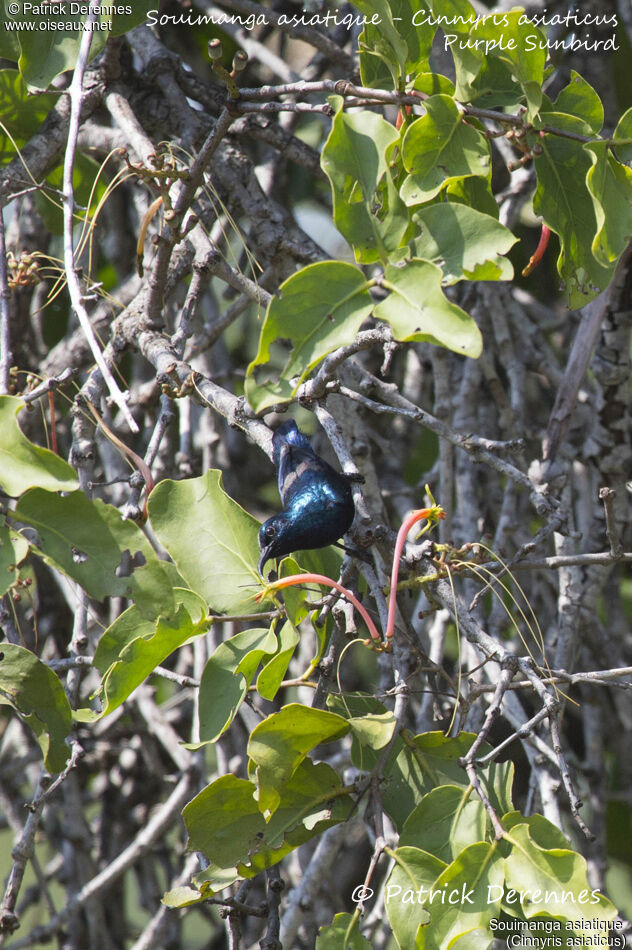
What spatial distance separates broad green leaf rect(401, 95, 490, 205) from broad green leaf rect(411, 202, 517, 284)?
13 cm

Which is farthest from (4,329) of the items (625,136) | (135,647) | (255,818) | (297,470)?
(625,136)

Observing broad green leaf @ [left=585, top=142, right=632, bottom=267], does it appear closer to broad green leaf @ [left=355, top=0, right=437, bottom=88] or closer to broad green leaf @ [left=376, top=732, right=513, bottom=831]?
broad green leaf @ [left=355, top=0, right=437, bottom=88]

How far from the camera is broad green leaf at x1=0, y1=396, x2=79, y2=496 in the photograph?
1023 millimetres

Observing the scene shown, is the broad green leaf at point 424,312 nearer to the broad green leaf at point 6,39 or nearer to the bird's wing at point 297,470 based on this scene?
the bird's wing at point 297,470

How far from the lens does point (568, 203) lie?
1.34 m

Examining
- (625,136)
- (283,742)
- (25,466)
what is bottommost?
(283,742)

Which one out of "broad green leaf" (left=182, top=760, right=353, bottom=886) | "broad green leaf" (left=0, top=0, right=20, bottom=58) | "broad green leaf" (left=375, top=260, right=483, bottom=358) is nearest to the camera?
"broad green leaf" (left=375, top=260, right=483, bottom=358)

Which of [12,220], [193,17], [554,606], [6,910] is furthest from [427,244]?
[193,17]

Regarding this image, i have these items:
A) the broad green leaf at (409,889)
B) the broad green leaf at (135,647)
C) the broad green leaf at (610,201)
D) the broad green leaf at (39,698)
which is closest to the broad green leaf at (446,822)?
the broad green leaf at (409,889)

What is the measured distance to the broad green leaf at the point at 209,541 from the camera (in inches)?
48.5

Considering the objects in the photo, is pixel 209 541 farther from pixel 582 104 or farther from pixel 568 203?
pixel 582 104

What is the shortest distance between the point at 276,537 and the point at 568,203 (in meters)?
0.64

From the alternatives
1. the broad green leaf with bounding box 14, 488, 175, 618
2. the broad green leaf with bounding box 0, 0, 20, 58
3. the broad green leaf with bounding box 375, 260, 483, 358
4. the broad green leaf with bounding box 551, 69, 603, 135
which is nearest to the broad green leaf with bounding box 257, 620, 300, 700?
the broad green leaf with bounding box 14, 488, 175, 618

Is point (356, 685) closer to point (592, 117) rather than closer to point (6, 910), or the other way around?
point (6, 910)
